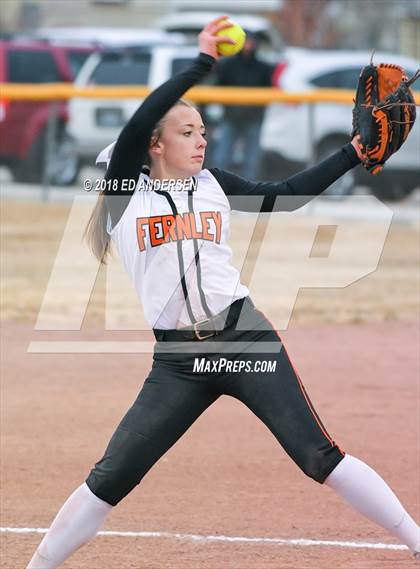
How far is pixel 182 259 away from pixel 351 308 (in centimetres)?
672

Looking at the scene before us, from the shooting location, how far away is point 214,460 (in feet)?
21.6

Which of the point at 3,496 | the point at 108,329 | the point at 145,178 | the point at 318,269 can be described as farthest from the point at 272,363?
the point at 318,269

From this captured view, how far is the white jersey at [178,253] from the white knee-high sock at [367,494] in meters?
0.74

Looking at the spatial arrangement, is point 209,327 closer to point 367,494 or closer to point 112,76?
point 367,494

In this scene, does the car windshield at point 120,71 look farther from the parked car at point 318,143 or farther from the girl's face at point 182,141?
the girl's face at point 182,141

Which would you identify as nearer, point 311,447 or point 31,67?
point 311,447

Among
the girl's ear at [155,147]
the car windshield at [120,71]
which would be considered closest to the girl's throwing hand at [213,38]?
the girl's ear at [155,147]

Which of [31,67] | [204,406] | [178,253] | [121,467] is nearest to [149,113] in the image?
[178,253]

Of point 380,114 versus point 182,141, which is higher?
point 380,114

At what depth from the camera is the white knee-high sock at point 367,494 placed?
4.30 meters

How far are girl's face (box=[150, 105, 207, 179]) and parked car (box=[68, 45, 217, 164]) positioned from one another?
518 inches

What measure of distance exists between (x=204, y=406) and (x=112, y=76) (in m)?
14.8

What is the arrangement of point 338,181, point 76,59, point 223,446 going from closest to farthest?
1. point 223,446
2. point 338,181
3. point 76,59

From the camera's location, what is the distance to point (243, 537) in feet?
17.7
